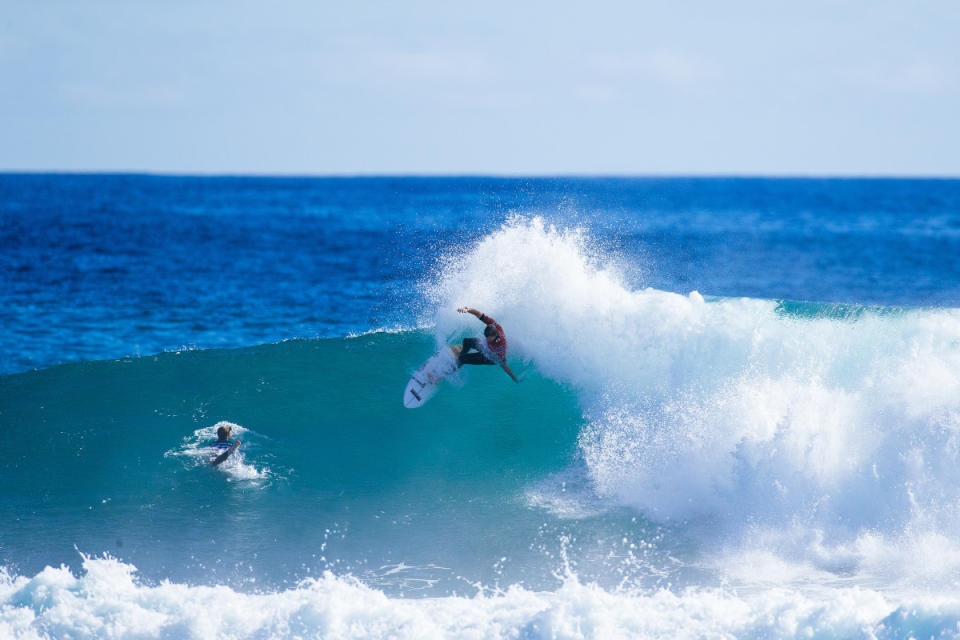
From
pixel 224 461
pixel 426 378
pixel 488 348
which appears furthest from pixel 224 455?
pixel 488 348

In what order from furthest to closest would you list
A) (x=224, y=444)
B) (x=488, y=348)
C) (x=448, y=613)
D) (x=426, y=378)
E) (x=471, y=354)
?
1. (x=426, y=378)
2. (x=471, y=354)
3. (x=488, y=348)
4. (x=224, y=444)
5. (x=448, y=613)

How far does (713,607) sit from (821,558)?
5.99ft

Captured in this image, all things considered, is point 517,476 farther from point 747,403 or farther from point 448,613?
point 448,613

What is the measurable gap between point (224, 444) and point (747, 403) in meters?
6.36

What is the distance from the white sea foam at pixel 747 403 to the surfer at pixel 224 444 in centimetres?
355

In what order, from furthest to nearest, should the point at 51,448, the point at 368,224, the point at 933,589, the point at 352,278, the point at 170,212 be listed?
the point at 170,212, the point at 368,224, the point at 352,278, the point at 51,448, the point at 933,589

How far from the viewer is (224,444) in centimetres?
1104

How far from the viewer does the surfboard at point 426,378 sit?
1193 cm

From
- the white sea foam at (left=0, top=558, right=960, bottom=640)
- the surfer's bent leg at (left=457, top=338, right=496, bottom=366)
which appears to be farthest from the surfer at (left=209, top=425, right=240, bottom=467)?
the surfer's bent leg at (left=457, top=338, right=496, bottom=366)

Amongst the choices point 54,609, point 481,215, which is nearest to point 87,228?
point 481,215

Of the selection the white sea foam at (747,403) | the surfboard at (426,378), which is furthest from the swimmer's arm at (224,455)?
the white sea foam at (747,403)

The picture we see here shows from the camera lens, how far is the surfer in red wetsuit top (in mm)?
11008

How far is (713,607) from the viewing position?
756 cm

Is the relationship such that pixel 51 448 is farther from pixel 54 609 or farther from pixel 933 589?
pixel 933 589
